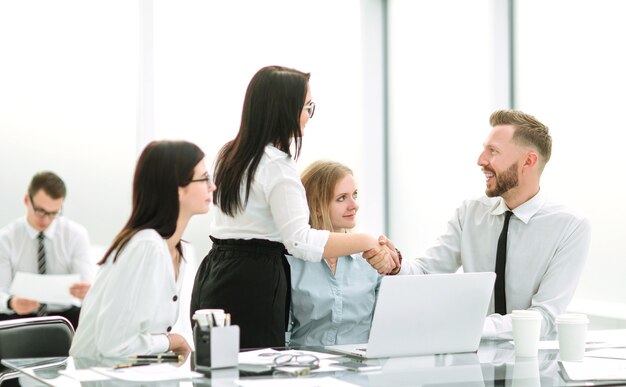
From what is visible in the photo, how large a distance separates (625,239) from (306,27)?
2.90 m

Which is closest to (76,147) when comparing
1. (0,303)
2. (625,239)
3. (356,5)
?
(0,303)

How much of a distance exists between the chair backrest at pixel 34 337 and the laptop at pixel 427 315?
1011 mm

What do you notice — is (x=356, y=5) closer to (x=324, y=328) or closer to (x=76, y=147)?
(x=76, y=147)

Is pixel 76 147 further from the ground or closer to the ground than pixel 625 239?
further from the ground

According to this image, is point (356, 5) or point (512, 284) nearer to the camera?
point (512, 284)

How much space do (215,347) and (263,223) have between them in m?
0.76

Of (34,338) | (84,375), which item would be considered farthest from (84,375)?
Result: (34,338)

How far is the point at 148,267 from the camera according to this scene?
87.3 inches

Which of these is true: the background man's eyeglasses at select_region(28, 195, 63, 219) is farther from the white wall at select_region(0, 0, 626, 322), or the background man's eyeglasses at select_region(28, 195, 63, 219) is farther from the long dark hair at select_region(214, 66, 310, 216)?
the long dark hair at select_region(214, 66, 310, 216)

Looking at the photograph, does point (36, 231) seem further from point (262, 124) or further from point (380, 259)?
point (380, 259)

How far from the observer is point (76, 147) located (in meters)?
5.34

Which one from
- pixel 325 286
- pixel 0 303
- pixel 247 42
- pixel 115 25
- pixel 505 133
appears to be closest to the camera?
pixel 325 286

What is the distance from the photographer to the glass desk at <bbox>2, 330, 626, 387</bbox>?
5.95 ft

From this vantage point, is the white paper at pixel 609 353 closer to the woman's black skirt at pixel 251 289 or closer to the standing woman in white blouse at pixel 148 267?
the woman's black skirt at pixel 251 289
